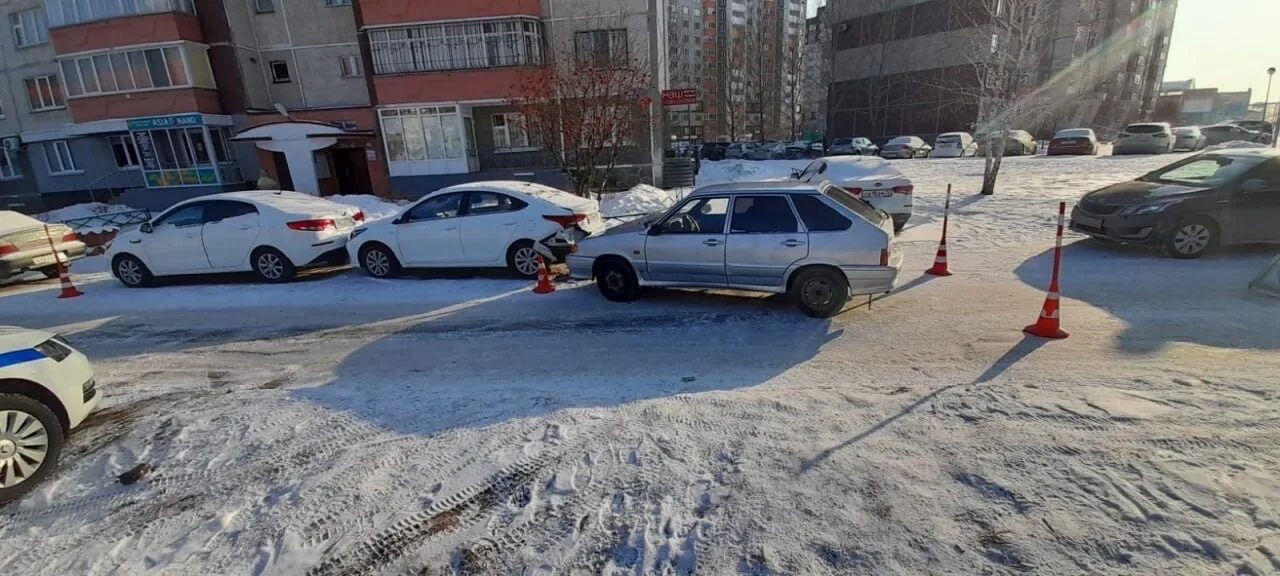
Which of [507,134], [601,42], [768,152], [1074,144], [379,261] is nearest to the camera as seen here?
[379,261]

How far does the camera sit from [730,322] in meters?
6.26

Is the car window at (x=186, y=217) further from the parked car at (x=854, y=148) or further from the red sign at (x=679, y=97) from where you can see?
the parked car at (x=854, y=148)

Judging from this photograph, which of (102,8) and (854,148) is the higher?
(102,8)

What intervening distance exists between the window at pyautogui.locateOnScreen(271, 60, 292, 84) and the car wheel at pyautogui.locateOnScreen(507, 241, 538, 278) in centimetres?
2169

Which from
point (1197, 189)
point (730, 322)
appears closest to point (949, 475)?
point (730, 322)

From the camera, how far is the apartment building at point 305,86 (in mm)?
20859

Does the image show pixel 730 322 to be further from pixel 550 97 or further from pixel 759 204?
pixel 550 97

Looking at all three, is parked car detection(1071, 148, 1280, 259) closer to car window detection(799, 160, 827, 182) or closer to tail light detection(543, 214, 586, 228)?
car window detection(799, 160, 827, 182)

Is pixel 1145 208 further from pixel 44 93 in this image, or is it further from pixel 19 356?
pixel 44 93

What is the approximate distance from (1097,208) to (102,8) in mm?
32796

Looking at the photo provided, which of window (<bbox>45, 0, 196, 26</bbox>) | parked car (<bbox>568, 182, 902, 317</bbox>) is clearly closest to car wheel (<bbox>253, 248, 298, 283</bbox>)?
parked car (<bbox>568, 182, 902, 317</bbox>)

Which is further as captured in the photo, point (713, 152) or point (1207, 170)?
point (713, 152)

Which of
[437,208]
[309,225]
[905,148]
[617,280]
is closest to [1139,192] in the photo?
[617,280]

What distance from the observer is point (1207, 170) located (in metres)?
8.65
